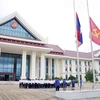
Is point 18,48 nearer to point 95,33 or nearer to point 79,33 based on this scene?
point 79,33

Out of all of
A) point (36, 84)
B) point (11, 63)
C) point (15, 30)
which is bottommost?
point (36, 84)

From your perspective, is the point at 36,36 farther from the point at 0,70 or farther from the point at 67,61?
the point at 67,61

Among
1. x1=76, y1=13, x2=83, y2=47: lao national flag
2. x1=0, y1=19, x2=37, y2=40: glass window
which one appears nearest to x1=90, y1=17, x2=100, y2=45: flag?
x1=76, y1=13, x2=83, y2=47: lao national flag

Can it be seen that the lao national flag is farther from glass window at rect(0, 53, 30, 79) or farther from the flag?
glass window at rect(0, 53, 30, 79)

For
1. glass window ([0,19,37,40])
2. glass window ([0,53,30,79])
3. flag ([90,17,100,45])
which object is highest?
glass window ([0,19,37,40])

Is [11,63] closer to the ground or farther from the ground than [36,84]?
farther from the ground

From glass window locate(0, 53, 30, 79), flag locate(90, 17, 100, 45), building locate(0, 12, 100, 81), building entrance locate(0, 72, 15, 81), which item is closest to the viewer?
flag locate(90, 17, 100, 45)

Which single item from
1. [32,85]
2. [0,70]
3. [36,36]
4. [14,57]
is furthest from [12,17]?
[32,85]

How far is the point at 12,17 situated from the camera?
96.0 feet

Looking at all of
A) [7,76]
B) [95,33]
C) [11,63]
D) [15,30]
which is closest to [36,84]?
[95,33]

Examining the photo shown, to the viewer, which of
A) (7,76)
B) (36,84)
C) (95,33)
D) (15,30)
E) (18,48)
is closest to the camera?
(95,33)

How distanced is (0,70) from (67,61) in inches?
742

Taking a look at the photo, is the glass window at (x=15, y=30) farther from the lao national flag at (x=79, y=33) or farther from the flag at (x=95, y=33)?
the flag at (x=95, y=33)

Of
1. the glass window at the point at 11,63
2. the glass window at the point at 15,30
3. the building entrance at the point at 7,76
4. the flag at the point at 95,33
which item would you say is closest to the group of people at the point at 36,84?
the flag at the point at 95,33
